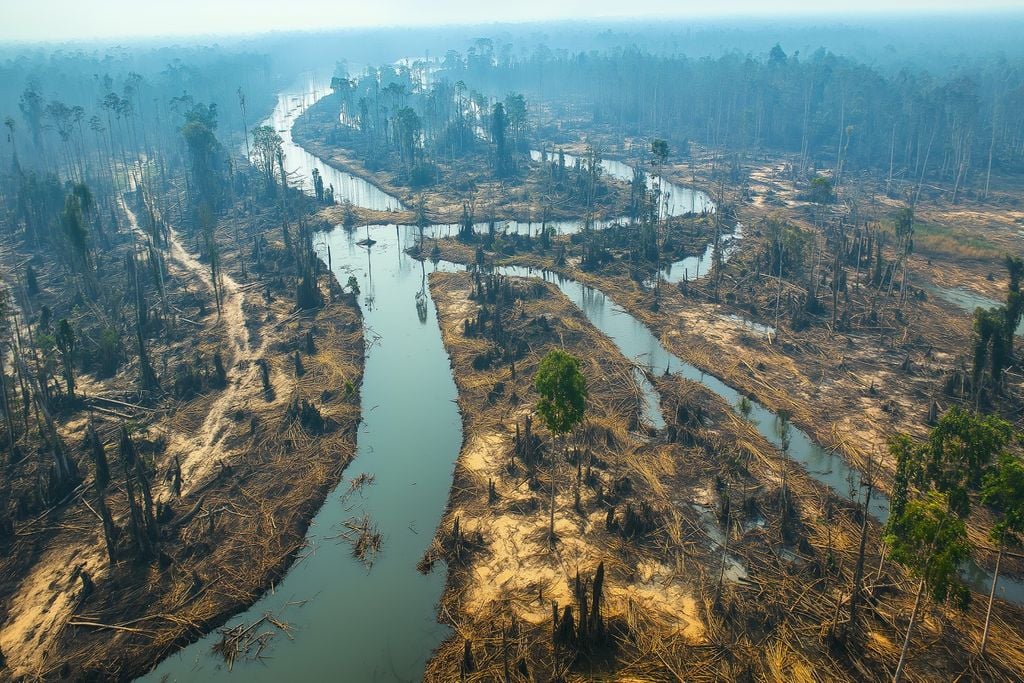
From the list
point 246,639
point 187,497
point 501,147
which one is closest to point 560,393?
point 246,639

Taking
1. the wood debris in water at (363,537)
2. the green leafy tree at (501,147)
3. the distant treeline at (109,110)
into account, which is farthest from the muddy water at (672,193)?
the distant treeline at (109,110)

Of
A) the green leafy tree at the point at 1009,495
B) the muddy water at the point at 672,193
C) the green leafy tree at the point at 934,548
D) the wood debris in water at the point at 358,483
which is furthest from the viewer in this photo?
the muddy water at the point at 672,193

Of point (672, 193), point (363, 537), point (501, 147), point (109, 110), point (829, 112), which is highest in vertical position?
point (109, 110)

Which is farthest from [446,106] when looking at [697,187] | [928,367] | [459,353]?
[928,367]

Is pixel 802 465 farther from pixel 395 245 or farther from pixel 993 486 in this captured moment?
pixel 395 245

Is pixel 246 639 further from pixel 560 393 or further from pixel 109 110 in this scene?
pixel 109 110

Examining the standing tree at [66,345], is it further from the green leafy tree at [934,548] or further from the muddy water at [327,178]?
the muddy water at [327,178]

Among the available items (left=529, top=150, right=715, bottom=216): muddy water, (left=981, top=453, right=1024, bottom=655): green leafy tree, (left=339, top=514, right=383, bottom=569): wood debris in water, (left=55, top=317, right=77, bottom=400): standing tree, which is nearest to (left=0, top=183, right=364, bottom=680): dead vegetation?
(left=55, top=317, right=77, bottom=400): standing tree

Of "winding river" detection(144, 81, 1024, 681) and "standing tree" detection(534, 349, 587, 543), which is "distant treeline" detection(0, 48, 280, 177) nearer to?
"winding river" detection(144, 81, 1024, 681)
